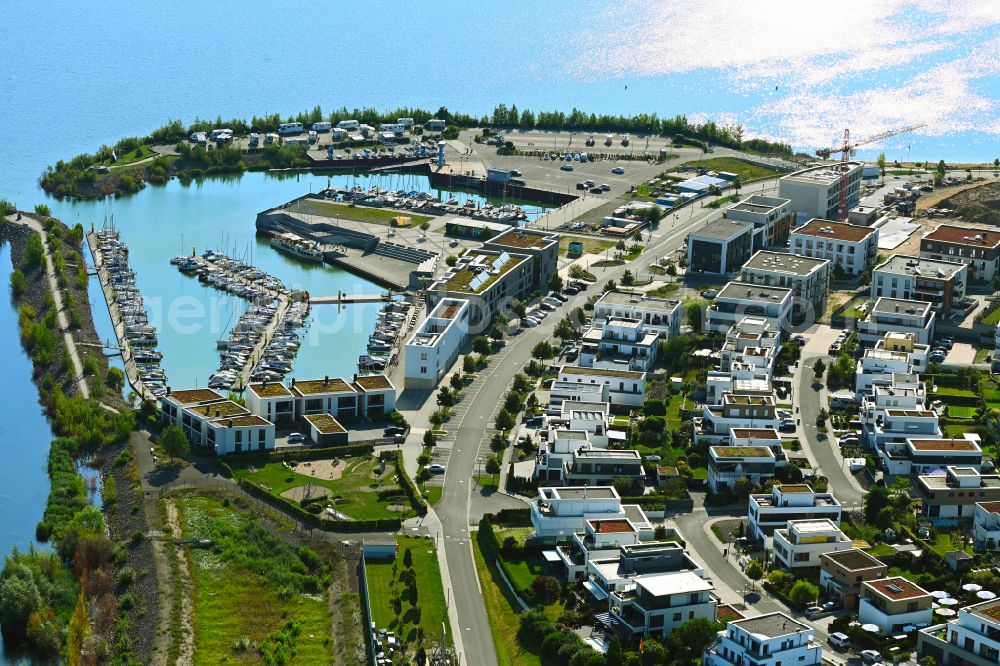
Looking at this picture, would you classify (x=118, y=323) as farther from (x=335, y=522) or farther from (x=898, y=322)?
(x=898, y=322)

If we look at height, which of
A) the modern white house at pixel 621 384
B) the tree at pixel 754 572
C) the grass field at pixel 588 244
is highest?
the grass field at pixel 588 244

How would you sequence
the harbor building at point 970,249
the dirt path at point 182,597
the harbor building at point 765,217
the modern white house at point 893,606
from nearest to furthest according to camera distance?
the dirt path at point 182,597 → the modern white house at point 893,606 → the harbor building at point 970,249 → the harbor building at point 765,217

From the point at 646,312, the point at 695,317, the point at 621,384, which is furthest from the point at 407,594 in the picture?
the point at 695,317

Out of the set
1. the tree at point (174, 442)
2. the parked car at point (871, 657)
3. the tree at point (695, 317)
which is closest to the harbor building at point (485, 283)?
the tree at point (695, 317)

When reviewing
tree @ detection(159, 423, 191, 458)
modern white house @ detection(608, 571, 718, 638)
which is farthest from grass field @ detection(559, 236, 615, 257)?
modern white house @ detection(608, 571, 718, 638)

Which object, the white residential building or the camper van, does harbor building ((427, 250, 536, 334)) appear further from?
the camper van

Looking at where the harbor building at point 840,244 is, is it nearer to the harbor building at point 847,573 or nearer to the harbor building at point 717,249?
the harbor building at point 717,249
